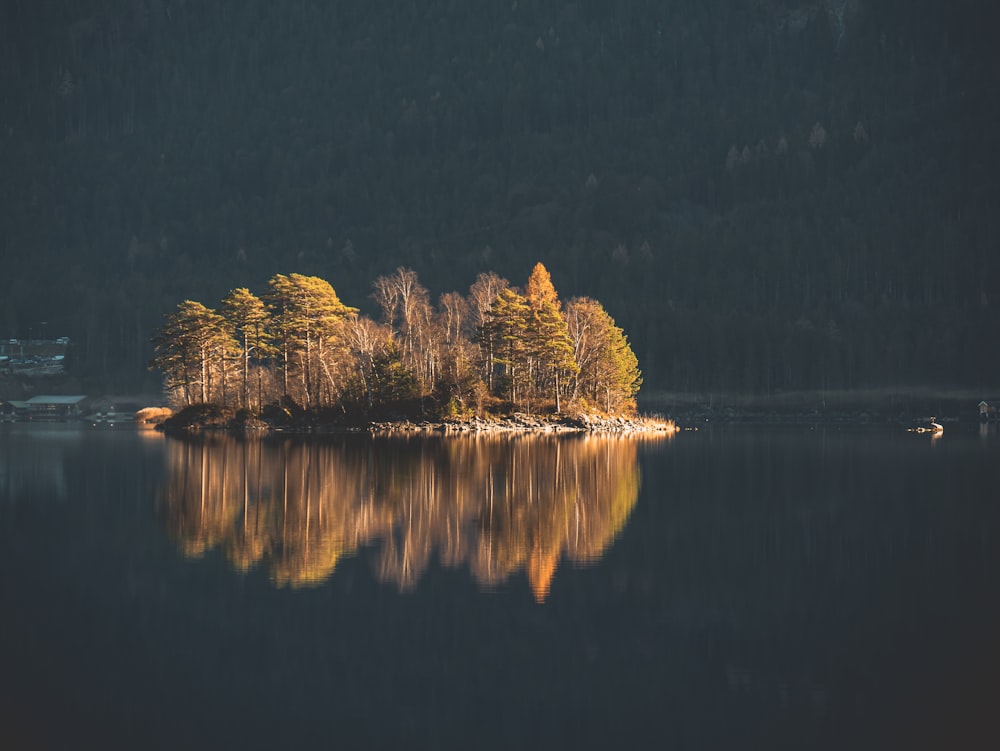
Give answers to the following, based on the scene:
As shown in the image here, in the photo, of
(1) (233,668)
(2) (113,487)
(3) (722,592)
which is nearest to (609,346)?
(2) (113,487)

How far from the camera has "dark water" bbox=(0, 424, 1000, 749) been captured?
19297mm

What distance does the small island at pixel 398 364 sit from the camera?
109 meters

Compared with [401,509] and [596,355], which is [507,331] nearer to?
[596,355]

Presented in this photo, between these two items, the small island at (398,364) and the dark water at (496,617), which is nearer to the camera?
the dark water at (496,617)

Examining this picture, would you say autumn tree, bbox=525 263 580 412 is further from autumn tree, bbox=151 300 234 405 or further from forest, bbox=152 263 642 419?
autumn tree, bbox=151 300 234 405

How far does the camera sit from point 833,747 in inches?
718

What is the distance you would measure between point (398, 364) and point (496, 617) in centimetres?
8258

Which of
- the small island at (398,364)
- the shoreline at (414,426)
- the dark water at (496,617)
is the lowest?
the dark water at (496,617)

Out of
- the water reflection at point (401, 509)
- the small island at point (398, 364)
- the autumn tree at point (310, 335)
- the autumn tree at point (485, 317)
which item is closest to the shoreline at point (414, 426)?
the small island at point (398, 364)

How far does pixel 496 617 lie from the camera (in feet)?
83.5

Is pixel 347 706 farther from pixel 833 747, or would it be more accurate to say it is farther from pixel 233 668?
pixel 833 747

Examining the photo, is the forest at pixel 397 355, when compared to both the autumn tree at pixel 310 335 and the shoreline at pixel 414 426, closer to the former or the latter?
the autumn tree at pixel 310 335

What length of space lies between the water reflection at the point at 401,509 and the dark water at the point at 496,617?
0.61 ft

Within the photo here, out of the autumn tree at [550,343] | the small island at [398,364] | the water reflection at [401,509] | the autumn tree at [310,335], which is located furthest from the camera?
the autumn tree at [310,335]
